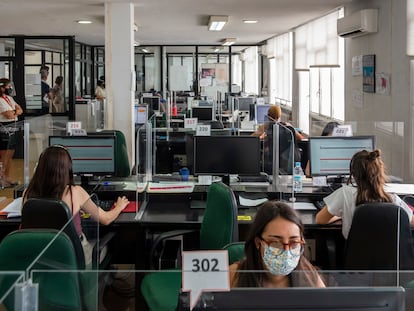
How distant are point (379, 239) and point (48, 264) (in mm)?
1904

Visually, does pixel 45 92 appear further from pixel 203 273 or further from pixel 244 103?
pixel 203 273

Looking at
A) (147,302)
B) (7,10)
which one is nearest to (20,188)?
(147,302)

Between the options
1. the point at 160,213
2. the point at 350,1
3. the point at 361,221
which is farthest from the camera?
the point at 350,1

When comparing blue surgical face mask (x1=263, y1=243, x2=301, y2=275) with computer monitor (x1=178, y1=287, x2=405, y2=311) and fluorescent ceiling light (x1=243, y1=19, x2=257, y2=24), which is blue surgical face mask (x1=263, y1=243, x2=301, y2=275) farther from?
fluorescent ceiling light (x1=243, y1=19, x2=257, y2=24)

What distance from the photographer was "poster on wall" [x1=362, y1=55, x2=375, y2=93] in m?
6.95

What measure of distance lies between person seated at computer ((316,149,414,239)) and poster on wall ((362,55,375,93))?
3522mm

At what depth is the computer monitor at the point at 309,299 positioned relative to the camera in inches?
47.9

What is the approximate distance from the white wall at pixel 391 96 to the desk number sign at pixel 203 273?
4102 millimetres

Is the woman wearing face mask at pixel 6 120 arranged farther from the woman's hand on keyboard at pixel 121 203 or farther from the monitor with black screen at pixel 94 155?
the woman's hand on keyboard at pixel 121 203

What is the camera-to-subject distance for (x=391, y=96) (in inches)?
250

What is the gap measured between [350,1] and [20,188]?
4873mm

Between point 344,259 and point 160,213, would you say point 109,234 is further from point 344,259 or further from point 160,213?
point 344,259

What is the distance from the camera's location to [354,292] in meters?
1.23

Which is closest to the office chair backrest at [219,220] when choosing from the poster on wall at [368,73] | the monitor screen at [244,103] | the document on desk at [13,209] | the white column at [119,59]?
the document on desk at [13,209]
